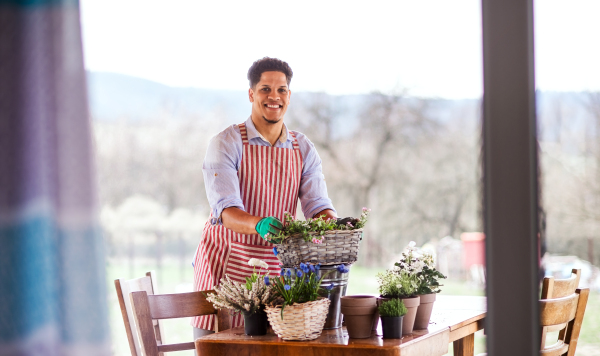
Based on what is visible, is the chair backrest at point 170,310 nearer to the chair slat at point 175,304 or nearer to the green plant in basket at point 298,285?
the chair slat at point 175,304

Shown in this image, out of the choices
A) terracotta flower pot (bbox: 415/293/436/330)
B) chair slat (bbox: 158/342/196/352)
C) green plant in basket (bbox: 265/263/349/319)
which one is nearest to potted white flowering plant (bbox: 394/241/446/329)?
terracotta flower pot (bbox: 415/293/436/330)

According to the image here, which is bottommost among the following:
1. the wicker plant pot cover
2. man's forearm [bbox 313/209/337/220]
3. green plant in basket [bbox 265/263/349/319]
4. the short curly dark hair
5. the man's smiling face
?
green plant in basket [bbox 265/263/349/319]

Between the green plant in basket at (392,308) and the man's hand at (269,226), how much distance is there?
1.24 ft

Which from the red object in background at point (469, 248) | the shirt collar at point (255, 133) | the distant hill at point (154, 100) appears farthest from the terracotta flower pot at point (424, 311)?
the red object in background at point (469, 248)

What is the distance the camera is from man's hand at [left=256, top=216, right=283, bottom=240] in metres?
1.66

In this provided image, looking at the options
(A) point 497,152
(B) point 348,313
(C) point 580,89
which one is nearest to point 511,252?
(A) point 497,152

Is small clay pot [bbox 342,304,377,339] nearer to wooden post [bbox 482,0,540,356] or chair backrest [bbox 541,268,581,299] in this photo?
wooden post [bbox 482,0,540,356]

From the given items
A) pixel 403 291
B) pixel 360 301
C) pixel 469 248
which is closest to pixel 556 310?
pixel 403 291

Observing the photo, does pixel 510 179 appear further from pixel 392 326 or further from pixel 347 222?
pixel 347 222

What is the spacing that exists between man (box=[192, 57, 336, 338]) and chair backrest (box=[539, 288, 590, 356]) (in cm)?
75

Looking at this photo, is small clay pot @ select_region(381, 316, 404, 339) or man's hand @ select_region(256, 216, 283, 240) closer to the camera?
small clay pot @ select_region(381, 316, 404, 339)

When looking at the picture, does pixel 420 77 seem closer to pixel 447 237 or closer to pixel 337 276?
pixel 447 237

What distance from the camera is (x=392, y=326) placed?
4.68ft

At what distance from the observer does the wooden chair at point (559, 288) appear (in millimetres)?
1853
